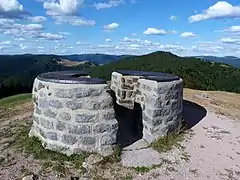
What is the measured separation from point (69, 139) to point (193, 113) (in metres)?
5.53

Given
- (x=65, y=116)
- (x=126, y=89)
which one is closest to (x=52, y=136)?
(x=65, y=116)

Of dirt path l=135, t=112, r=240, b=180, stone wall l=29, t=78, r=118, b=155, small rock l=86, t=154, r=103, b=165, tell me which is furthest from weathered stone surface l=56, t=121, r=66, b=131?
dirt path l=135, t=112, r=240, b=180

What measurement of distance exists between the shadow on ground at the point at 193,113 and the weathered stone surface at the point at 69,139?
12.4 ft

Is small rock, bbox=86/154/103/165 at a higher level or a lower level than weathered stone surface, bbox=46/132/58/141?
lower

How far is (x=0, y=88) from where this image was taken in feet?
168

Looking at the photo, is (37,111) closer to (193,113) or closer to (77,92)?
(77,92)

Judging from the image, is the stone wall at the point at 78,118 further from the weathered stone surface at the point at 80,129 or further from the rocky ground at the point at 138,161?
the rocky ground at the point at 138,161

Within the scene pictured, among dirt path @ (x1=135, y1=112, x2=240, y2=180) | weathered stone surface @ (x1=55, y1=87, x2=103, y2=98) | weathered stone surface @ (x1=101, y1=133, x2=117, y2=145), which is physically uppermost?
weathered stone surface @ (x1=55, y1=87, x2=103, y2=98)

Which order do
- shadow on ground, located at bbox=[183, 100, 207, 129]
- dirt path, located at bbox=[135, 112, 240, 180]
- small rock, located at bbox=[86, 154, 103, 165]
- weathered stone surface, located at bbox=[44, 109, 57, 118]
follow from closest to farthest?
dirt path, located at bbox=[135, 112, 240, 180]
small rock, located at bbox=[86, 154, 103, 165]
weathered stone surface, located at bbox=[44, 109, 57, 118]
shadow on ground, located at bbox=[183, 100, 207, 129]

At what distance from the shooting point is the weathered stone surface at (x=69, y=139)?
6.43 metres

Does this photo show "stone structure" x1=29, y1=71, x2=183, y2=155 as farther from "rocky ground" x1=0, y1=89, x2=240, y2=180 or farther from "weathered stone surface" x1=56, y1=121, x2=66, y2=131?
"rocky ground" x1=0, y1=89, x2=240, y2=180

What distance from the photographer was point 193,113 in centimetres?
1061

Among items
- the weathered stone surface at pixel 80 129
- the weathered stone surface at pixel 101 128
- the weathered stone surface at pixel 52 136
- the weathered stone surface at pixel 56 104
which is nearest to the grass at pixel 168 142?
the weathered stone surface at pixel 101 128

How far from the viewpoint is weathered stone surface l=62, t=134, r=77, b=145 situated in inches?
253
